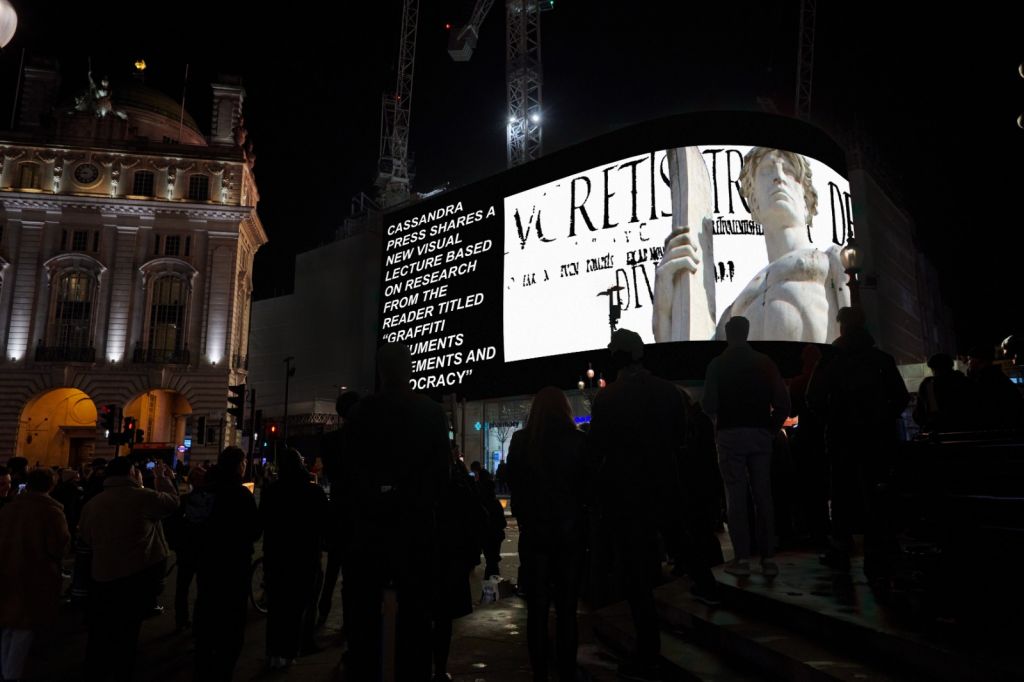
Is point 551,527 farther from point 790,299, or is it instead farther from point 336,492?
point 790,299

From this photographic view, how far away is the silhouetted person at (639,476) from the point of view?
3.89 m

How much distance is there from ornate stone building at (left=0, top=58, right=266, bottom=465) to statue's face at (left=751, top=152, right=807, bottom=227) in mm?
28568

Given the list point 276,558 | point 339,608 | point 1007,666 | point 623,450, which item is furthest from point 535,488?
point 339,608

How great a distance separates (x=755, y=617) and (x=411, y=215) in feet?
121

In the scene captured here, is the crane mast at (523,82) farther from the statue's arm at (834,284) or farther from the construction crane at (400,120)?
the statue's arm at (834,284)

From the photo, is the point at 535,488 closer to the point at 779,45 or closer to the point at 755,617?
the point at 755,617

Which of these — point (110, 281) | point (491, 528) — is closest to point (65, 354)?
point (110, 281)

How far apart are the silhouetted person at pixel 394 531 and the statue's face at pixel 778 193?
27.4 metres

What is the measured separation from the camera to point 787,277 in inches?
1079

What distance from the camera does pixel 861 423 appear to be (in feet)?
14.9

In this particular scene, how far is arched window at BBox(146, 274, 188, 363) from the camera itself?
38156 millimetres

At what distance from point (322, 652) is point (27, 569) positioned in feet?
7.86

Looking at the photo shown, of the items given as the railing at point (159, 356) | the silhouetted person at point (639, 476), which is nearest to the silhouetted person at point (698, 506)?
the silhouetted person at point (639, 476)

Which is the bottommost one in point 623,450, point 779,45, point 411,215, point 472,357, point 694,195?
point 623,450
